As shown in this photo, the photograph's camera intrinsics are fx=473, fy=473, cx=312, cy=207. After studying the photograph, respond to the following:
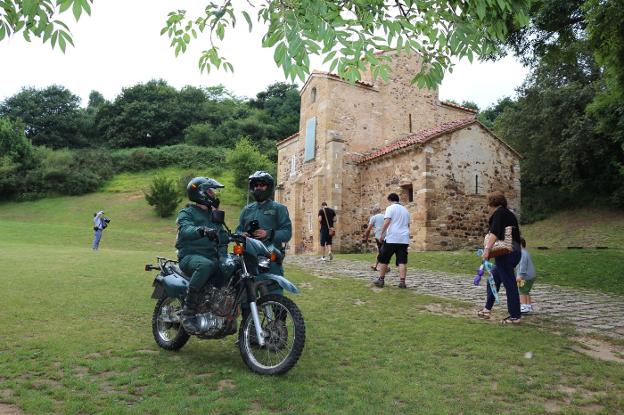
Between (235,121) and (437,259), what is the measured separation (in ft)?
172

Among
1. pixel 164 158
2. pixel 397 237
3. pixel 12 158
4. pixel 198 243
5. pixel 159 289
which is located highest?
pixel 164 158

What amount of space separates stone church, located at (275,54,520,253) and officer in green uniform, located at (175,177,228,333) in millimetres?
13041

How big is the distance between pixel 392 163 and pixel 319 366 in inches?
636

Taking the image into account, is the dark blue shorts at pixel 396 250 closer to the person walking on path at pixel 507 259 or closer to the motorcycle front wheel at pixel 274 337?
the person walking on path at pixel 507 259

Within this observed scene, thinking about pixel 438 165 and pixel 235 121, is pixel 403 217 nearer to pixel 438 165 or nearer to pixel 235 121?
pixel 438 165

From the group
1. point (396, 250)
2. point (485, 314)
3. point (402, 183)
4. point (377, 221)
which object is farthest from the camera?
point (402, 183)

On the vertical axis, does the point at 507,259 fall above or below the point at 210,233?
below

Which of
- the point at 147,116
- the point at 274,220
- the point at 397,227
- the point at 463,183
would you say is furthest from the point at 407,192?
the point at 147,116

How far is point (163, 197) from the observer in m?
36.8

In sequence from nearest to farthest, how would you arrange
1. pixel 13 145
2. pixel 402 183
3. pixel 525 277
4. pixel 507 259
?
pixel 507 259
pixel 525 277
pixel 402 183
pixel 13 145

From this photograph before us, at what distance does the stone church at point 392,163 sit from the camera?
59.3 ft

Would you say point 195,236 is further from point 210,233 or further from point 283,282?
point 283,282

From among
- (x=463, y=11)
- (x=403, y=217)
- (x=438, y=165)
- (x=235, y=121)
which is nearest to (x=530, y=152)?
(x=438, y=165)

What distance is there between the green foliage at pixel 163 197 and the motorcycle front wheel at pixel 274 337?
3432 centimetres
